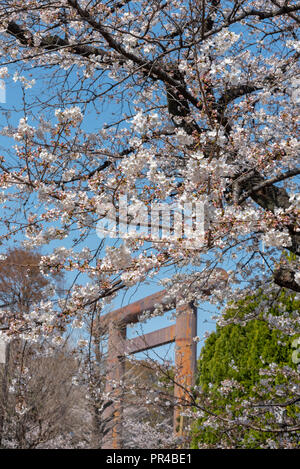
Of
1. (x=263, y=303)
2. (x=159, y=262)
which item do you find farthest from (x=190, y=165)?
(x=263, y=303)

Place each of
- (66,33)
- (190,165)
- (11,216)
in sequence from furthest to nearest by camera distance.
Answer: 1. (66,33)
2. (11,216)
3. (190,165)

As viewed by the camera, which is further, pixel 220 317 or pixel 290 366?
pixel 220 317

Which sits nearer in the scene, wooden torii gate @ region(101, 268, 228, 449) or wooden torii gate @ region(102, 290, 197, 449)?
wooden torii gate @ region(101, 268, 228, 449)

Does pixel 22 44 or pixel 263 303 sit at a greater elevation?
pixel 22 44

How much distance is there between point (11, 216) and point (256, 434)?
3.11 meters

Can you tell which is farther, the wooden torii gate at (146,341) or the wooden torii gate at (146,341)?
the wooden torii gate at (146,341)
